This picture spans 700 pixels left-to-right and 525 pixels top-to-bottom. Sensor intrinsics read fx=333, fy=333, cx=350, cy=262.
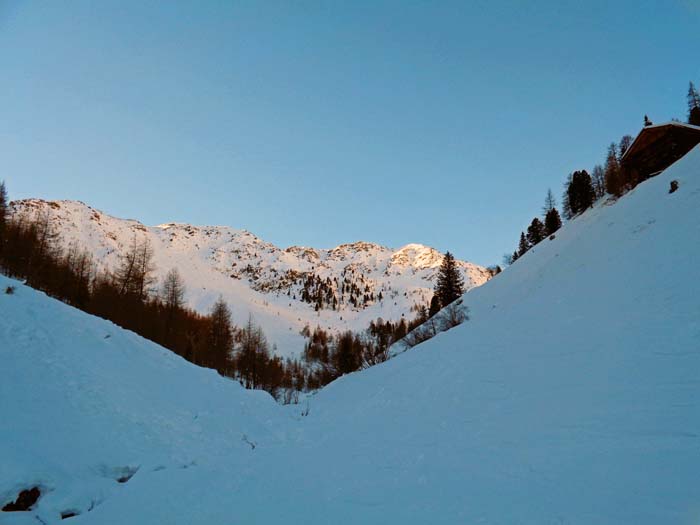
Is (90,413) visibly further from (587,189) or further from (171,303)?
(587,189)

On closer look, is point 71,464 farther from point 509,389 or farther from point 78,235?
point 78,235

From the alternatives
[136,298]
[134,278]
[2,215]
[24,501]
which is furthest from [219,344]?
[24,501]

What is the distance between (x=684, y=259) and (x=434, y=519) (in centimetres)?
1407

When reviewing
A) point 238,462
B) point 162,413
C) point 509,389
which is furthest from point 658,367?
point 162,413

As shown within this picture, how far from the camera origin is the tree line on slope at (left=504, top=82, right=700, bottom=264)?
143 ft

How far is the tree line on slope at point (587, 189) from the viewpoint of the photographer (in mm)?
43594

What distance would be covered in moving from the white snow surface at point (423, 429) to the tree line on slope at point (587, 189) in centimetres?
3439

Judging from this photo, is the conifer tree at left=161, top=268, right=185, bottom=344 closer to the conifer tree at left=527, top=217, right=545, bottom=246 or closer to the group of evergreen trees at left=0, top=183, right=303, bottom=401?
the group of evergreen trees at left=0, top=183, right=303, bottom=401

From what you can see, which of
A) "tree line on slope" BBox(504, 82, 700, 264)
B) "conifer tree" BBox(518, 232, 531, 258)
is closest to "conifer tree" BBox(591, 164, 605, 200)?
"tree line on slope" BBox(504, 82, 700, 264)

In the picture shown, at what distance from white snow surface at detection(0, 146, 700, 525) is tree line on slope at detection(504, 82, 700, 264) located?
113 ft

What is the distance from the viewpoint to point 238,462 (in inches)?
398

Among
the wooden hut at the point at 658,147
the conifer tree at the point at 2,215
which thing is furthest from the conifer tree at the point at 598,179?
the conifer tree at the point at 2,215

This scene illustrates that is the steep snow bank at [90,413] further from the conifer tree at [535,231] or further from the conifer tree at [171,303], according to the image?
the conifer tree at [535,231]

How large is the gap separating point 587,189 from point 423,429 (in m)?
60.3
